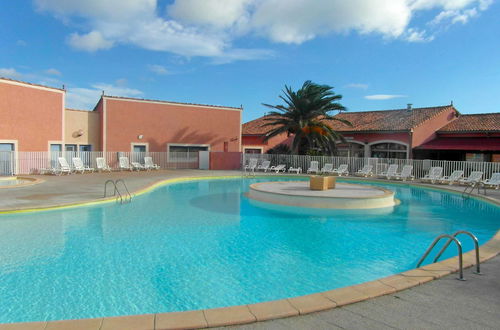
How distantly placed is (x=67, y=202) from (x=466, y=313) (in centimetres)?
1131

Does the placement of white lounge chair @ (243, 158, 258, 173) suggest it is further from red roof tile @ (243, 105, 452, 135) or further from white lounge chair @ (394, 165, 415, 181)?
white lounge chair @ (394, 165, 415, 181)

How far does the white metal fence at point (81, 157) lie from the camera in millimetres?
20547

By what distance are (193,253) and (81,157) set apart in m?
19.8

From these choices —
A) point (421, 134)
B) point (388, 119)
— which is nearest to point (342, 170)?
point (421, 134)

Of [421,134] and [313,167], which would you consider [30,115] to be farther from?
[421,134]

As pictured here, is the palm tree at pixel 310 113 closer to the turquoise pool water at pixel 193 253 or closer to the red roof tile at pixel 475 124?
the red roof tile at pixel 475 124

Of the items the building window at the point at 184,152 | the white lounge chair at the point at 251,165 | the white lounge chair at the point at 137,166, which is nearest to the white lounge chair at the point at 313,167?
the white lounge chair at the point at 251,165

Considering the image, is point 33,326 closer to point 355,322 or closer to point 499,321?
point 355,322

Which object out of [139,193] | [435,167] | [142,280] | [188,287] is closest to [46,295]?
[142,280]

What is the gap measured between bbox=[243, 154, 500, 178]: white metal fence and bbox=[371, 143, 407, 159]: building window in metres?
2.81

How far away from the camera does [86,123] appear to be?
25.5 meters

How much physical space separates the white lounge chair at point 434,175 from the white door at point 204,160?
15640 mm

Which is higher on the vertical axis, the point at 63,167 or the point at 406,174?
the point at 63,167

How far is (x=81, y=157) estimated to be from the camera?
79.7 ft
